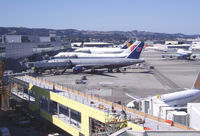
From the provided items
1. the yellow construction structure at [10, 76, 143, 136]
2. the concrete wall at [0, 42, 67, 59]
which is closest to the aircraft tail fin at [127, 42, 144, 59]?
the concrete wall at [0, 42, 67, 59]

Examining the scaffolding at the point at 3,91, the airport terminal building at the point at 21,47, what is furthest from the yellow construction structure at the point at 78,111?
the airport terminal building at the point at 21,47

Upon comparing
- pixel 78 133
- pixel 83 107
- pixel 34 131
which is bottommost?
pixel 34 131

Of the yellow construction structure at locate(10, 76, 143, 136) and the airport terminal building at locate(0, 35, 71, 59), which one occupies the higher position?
the airport terminal building at locate(0, 35, 71, 59)

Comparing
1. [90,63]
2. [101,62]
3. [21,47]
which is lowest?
[90,63]

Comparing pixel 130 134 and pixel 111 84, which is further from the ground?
pixel 130 134

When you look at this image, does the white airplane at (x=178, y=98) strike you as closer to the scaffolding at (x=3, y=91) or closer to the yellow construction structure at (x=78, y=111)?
the yellow construction structure at (x=78, y=111)

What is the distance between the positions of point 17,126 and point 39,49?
→ 316ft

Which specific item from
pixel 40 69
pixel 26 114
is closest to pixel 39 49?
pixel 40 69

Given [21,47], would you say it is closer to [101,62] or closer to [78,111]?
[101,62]

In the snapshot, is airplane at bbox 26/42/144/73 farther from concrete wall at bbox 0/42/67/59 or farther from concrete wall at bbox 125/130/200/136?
concrete wall at bbox 125/130/200/136

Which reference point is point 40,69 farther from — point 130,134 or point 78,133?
point 130,134

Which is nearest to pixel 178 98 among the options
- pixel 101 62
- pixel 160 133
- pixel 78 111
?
pixel 78 111

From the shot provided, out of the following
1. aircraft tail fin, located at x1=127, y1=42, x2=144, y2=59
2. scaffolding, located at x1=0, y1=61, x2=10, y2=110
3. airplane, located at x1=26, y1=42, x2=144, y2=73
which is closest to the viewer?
scaffolding, located at x1=0, y1=61, x2=10, y2=110

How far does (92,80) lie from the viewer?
6456cm
